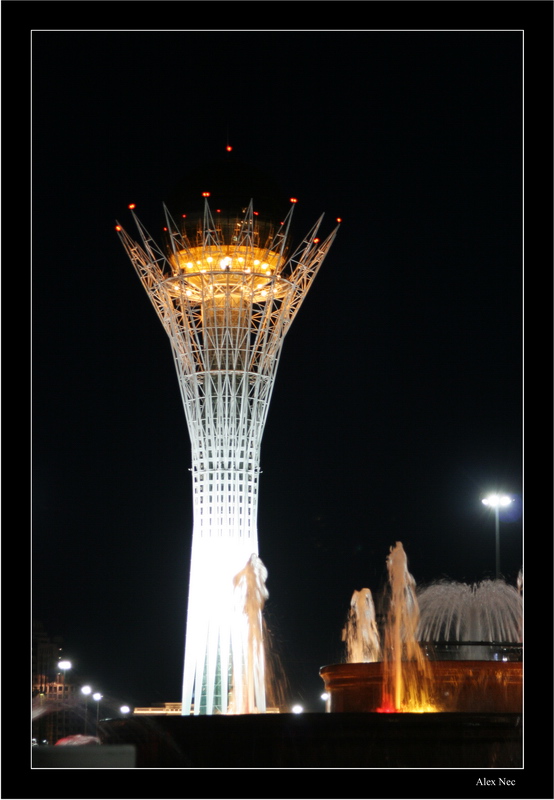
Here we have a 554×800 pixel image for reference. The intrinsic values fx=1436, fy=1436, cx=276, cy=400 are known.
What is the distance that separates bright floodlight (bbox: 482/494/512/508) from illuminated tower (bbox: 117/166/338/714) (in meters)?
11.5

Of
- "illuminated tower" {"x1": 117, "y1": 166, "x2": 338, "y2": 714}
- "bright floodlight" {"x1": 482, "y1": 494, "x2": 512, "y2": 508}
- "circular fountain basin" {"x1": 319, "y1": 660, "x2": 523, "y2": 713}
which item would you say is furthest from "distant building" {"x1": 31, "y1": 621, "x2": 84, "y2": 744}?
"circular fountain basin" {"x1": 319, "y1": 660, "x2": 523, "y2": 713}

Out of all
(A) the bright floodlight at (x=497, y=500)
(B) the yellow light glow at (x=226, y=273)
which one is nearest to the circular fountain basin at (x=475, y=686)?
(A) the bright floodlight at (x=497, y=500)

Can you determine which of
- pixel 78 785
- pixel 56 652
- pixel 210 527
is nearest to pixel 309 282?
pixel 210 527

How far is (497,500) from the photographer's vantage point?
4962 cm

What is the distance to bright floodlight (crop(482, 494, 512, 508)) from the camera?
49625 mm

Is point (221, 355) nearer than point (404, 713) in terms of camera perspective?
No

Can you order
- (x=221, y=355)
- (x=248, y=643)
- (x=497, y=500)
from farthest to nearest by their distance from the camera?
1. (x=221, y=355)
2. (x=248, y=643)
3. (x=497, y=500)

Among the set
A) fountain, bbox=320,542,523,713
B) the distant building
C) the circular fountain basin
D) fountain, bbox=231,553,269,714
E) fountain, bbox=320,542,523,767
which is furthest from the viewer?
the distant building

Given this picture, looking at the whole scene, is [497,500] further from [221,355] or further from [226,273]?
[226,273]

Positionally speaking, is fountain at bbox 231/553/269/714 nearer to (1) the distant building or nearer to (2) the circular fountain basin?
(2) the circular fountain basin

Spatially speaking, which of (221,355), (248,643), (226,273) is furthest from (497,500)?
(226,273)

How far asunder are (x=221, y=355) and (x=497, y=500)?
589 inches
